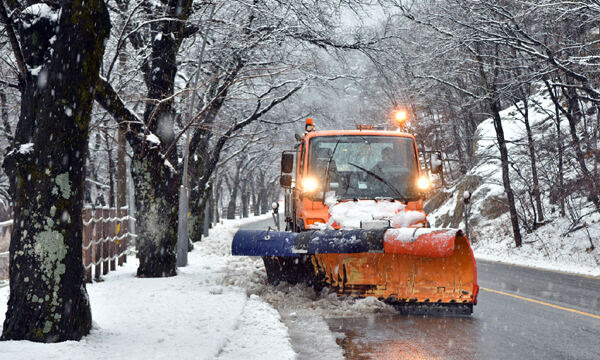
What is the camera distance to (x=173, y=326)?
721 cm

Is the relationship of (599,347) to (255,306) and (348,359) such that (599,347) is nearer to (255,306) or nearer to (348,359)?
(348,359)

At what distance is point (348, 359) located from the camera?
597cm

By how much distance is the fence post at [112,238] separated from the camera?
13.4 metres

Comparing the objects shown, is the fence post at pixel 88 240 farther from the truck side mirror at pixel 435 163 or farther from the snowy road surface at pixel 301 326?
the truck side mirror at pixel 435 163

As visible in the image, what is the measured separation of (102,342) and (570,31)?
1755 centimetres

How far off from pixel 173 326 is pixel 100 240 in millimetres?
5716

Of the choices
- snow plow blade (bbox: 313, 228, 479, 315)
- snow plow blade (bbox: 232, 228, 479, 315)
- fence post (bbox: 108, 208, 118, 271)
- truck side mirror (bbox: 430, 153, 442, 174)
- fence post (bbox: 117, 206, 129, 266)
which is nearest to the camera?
snow plow blade (bbox: 313, 228, 479, 315)

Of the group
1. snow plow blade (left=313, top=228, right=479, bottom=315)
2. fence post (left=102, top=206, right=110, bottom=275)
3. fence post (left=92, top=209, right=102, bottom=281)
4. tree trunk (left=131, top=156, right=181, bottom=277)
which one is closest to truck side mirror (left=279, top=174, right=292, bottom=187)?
snow plow blade (left=313, top=228, right=479, bottom=315)

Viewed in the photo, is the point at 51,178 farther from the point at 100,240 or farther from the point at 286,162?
the point at 100,240

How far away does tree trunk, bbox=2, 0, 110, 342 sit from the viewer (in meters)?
6.02

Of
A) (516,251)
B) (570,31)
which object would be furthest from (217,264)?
(570,31)

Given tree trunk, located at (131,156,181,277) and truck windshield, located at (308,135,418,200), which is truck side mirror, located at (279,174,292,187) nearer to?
truck windshield, located at (308,135,418,200)

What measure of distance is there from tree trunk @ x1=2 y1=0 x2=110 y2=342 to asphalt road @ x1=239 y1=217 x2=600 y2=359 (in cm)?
299

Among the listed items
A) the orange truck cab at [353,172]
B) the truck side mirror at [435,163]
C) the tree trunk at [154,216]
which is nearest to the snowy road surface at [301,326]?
the tree trunk at [154,216]
